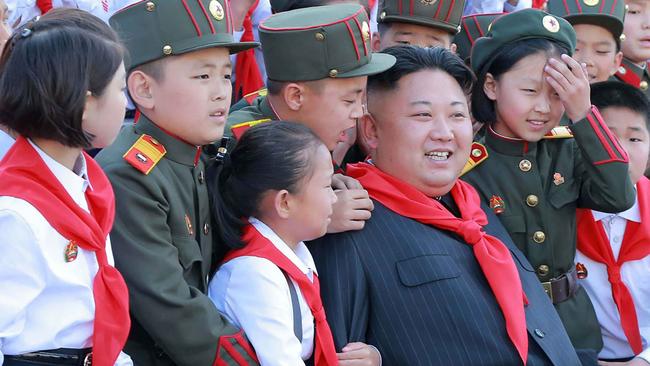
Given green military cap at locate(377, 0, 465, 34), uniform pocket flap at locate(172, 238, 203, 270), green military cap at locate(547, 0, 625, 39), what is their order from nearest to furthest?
uniform pocket flap at locate(172, 238, 203, 270) → green military cap at locate(377, 0, 465, 34) → green military cap at locate(547, 0, 625, 39)

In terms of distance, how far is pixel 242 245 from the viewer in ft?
8.89

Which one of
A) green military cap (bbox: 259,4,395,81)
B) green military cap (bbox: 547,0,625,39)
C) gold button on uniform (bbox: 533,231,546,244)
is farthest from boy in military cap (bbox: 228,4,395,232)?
green military cap (bbox: 547,0,625,39)

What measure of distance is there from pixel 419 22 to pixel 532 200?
1.04 meters

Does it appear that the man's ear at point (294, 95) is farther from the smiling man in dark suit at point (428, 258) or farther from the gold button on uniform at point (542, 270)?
the gold button on uniform at point (542, 270)

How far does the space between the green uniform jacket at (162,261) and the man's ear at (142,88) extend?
0.06m

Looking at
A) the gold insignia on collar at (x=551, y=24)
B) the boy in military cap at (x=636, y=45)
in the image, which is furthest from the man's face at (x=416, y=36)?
the boy in military cap at (x=636, y=45)

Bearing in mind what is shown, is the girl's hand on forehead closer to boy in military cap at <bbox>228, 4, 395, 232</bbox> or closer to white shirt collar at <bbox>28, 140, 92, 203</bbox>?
boy in military cap at <bbox>228, 4, 395, 232</bbox>

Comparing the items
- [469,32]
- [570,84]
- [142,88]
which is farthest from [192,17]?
[469,32]

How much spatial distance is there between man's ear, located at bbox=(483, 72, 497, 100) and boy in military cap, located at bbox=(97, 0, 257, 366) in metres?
1.14

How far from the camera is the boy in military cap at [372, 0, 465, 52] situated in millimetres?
3973

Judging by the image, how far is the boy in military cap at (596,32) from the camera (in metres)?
4.32

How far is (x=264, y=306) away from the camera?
2.53 metres

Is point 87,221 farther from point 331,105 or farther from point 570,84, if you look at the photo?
point 570,84

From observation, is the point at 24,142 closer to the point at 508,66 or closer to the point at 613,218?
the point at 508,66
